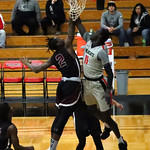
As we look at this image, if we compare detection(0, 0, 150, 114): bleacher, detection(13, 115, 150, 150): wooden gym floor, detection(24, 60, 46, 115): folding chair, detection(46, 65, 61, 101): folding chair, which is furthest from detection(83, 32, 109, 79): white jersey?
detection(0, 0, 150, 114): bleacher

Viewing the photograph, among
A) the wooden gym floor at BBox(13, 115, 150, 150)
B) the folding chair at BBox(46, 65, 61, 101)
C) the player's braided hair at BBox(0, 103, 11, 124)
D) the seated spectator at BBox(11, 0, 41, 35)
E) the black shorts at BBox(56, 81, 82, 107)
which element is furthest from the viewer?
the seated spectator at BBox(11, 0, 41, 35)

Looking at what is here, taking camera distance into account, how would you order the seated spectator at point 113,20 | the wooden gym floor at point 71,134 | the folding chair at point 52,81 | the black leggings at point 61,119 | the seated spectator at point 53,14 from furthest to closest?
the seated spectator at point 53,14 < the seated spectator at point 113,20 < the folding chair at point 52,81 < the wooden gym floor at point 71,134 < the black leggings at point 61,119

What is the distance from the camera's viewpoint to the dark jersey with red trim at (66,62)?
6285 mm

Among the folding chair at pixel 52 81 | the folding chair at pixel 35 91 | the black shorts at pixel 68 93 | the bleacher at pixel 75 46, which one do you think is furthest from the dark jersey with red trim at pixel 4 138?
the bleacher at pixel 75 46

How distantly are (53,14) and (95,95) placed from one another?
6403 mm

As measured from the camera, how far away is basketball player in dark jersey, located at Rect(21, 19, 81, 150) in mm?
6285

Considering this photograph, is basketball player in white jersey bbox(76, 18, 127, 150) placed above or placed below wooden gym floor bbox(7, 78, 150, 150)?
above

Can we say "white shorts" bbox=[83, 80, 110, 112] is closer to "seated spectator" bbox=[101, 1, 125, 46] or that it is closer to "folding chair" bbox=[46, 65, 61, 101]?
"folding chair" bbox=[46, 65, 61, 101]

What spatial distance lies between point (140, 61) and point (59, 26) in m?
2.42

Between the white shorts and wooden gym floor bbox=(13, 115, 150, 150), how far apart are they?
3.18ft

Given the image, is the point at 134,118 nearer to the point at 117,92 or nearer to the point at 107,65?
the point at 117,92

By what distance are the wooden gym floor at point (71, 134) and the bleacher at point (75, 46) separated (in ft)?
11.0

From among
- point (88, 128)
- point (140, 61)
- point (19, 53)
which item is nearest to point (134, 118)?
point (88, 128)

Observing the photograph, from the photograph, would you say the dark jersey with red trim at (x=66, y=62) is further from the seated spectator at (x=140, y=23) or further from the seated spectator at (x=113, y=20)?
the seated spectator at (x=140, y=23)
